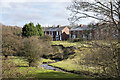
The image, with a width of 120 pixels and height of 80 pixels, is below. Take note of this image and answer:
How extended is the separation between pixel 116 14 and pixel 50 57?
2189 cm

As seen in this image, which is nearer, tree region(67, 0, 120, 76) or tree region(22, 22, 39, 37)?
tree region(67, 0, 120, 76)

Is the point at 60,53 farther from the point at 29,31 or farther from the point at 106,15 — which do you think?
the point at 106,15

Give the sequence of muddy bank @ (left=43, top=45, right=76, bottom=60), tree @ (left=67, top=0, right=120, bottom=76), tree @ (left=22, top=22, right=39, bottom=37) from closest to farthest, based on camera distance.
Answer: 1. tree @ (left=67, top=0, right=120, bottom=76)
2. muddy bank @ (left=43, top=45, right=76, bottom=60)
3. tree @ (left=22, top=22, right=39, bottom=37)

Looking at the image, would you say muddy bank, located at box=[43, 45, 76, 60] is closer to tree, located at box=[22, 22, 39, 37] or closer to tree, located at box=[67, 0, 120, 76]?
tree, located at box=[22, 22, 39, 37]

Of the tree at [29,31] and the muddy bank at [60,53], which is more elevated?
the tree at [29,31]

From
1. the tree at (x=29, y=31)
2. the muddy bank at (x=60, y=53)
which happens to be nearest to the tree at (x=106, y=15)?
the muddy bank at (x=60, y=53)

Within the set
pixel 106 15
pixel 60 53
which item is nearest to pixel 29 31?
pixel 60 53

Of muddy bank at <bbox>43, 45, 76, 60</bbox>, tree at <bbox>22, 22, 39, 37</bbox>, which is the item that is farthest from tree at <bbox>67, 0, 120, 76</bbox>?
tree at <bbox>22, 22, 39, 37</bbox>

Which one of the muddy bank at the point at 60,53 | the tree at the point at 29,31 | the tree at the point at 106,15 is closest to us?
the tree at the point at 106,15

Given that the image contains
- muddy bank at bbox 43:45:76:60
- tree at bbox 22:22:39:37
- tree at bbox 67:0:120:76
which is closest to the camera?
tree at bbox 67:0:120:76

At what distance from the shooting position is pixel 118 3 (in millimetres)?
6266

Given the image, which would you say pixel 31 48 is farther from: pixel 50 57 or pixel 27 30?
pixel 27 30

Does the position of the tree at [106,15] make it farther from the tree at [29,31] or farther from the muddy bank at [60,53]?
the tree at [29,31]

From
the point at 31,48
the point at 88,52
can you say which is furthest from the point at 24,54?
the point at 88,52
